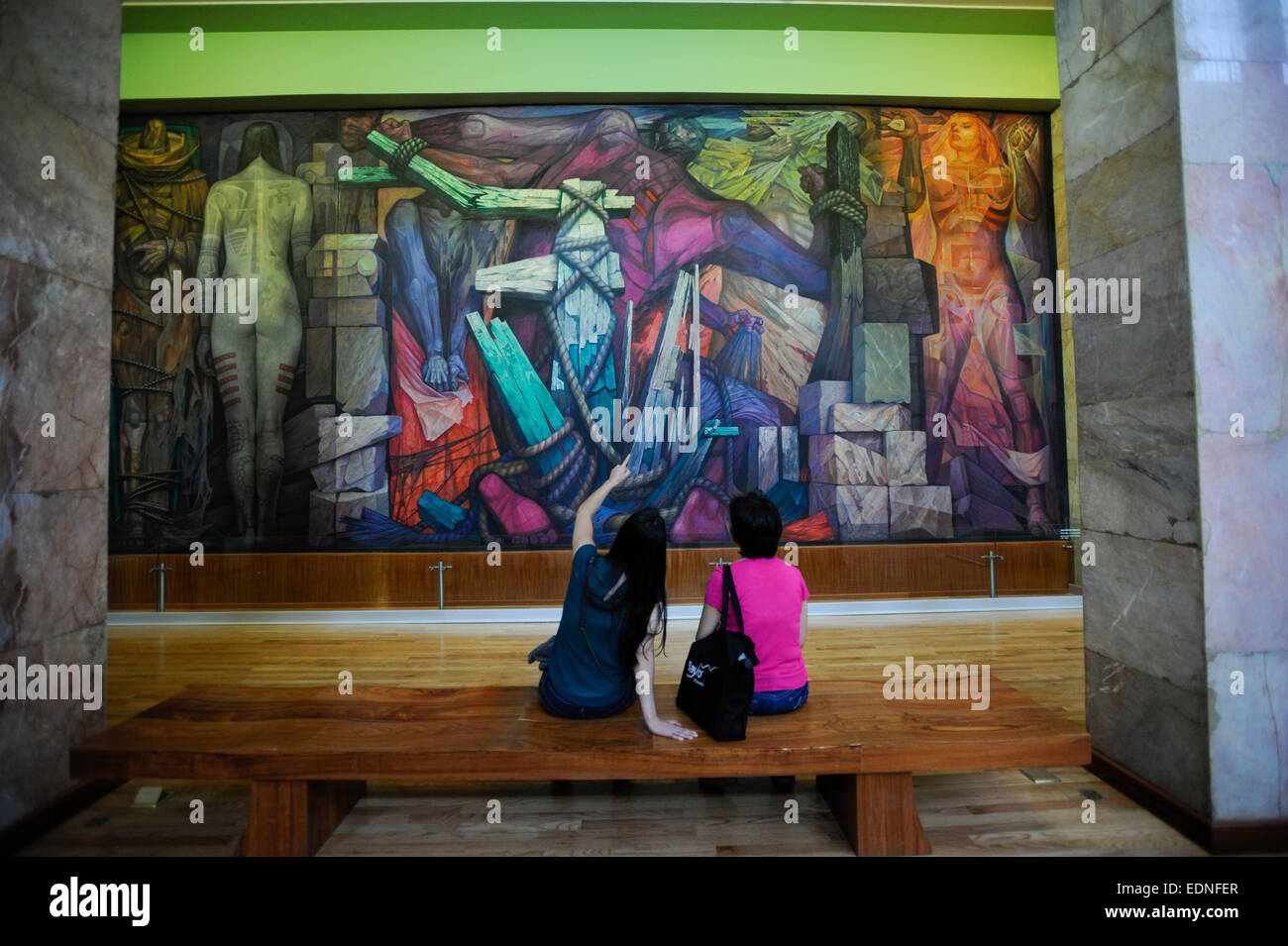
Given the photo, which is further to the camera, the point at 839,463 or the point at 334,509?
the point at 839,463

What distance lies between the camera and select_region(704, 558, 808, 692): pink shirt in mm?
2297

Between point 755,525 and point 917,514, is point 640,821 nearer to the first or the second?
point 755,525

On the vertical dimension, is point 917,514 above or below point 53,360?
below

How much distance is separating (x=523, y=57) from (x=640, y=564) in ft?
20.6

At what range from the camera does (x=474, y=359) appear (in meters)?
6.51

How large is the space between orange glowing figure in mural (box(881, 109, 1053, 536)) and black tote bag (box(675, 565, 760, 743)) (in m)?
5.21

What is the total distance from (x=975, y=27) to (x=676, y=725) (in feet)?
25.1

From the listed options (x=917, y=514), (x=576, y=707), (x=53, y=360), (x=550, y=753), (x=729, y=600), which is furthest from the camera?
(x=917, y=514)

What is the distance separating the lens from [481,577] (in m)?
6.35

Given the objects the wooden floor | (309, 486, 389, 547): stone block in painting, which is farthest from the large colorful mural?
the wooden floor

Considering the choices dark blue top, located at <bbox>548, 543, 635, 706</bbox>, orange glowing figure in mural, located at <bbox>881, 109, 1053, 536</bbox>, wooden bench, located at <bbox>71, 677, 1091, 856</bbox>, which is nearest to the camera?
wooden bench, located at <bbox>71, 677, 1091, 856</bbox>

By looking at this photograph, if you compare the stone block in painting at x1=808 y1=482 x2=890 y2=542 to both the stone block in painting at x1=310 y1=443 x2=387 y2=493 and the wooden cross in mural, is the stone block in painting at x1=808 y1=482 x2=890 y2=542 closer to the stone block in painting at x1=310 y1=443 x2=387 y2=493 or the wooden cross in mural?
the wooden cross in mural

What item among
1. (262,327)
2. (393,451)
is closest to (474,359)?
(393,451)

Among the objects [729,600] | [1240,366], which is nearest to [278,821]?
[729,600]
